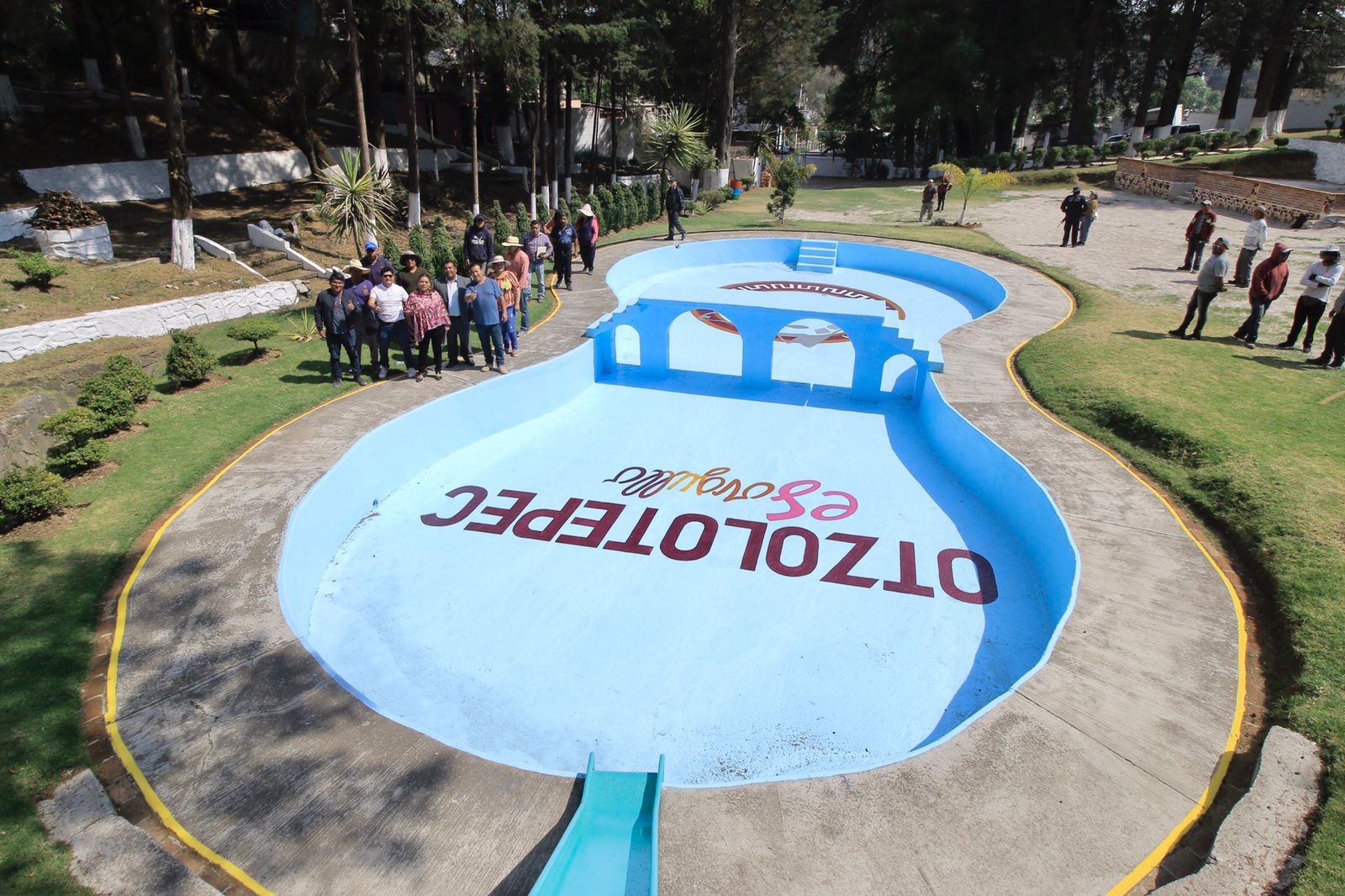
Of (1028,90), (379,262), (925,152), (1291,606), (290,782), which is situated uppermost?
(1028,90)

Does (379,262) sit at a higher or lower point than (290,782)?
higher

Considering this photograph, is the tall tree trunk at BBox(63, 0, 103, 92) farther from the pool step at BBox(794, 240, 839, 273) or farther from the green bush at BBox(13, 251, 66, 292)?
the pool step at BBox(794, 240, 839, 273)

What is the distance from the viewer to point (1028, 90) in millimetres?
42062

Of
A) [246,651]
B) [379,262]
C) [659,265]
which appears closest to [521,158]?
[659,265]

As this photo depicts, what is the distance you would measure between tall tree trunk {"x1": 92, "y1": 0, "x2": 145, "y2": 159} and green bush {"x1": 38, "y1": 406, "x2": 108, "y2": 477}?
17094 mm

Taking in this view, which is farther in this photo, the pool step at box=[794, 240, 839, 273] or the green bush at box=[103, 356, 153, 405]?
the pool step at box=[794, 240, 839, 273]

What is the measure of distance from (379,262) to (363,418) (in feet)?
8.18

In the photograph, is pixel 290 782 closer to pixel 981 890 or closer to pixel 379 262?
pixel 981 890

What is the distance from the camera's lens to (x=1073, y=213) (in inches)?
865

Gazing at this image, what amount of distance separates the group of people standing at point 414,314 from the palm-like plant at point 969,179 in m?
19.5

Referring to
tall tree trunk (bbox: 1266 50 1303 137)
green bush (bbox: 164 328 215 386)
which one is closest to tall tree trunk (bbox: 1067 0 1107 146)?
tall tree trunk (bbox: 1266 50 1303 137)

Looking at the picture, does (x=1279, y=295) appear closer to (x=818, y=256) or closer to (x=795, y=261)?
(x=818, y=256)

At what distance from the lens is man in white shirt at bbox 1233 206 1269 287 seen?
15.2 metres

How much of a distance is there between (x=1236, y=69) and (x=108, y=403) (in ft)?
173
